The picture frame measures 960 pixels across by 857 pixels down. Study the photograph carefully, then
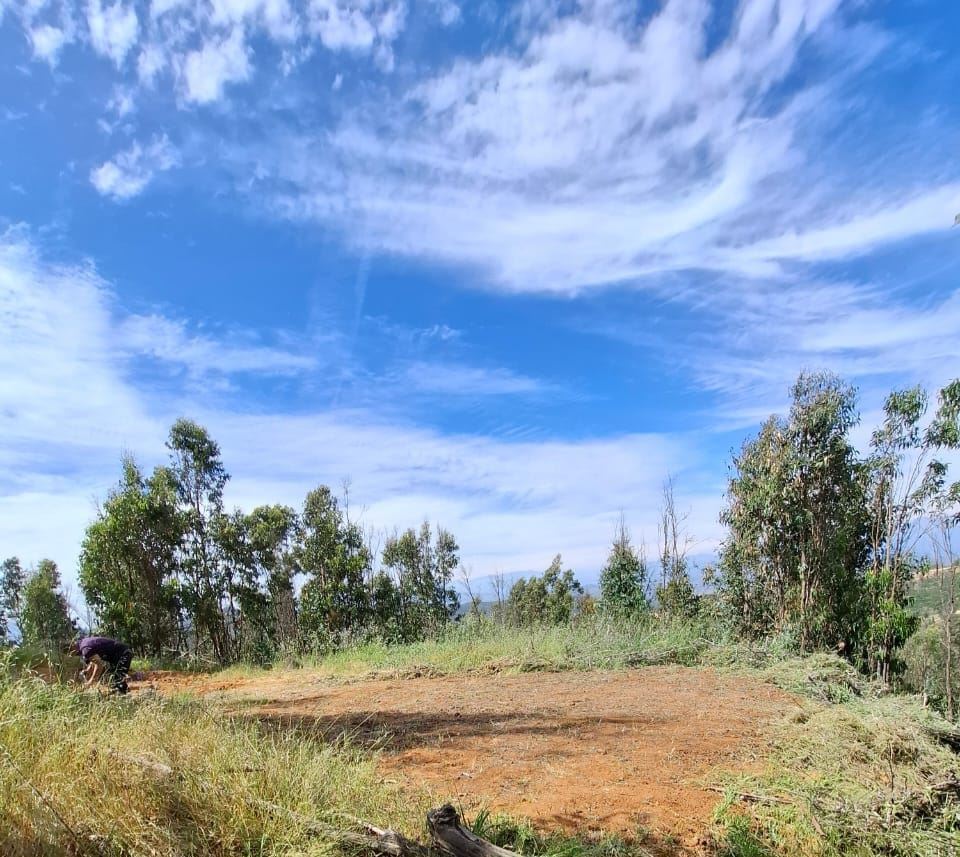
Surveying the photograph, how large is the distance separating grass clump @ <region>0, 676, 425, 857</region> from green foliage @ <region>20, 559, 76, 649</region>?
51.2 ft

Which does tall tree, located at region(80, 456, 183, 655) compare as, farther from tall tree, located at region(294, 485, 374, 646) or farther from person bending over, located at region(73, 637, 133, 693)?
person bending over, located at region(73, 637, 133, 693)

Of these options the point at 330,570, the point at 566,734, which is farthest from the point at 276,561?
the point at 566,734

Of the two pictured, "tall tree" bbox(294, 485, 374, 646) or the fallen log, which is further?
"tall tree" bbox(294, 485, 374, 646)

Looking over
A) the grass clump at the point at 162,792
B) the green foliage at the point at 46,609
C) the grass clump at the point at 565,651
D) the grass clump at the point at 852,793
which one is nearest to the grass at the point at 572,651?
the grass clump at the point at 565,651

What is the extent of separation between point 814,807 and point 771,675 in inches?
187

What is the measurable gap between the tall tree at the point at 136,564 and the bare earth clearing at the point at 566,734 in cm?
744

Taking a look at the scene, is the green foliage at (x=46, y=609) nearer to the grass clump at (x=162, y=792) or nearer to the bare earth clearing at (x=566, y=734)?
the bare earth clearing at (x=566, y=734)

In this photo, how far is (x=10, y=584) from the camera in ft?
78.3

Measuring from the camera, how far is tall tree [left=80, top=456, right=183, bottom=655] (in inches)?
556

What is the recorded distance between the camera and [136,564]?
568 inches

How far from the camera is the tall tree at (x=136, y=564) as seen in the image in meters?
14.1

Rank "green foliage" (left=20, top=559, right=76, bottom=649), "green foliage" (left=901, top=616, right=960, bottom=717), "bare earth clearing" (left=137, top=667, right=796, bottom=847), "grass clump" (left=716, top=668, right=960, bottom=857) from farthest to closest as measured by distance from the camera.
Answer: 1. "green foliage" (left=20, top=559, right=76, bottom=649)
2. "green foliage" (left=901, top=616, right=960, bottom=717)
3. "bare earth clearing" (left=137, top=667, right=796, bottom=847)
4. "grass clump" (left=716, top=668, right=960, bottom=857)

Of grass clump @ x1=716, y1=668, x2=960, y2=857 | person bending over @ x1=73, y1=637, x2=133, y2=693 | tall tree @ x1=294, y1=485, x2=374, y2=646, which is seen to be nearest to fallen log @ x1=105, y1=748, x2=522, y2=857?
grass clump @ x1=716, y1=668, x2=960, y2=857

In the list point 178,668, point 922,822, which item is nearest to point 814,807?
point 922,822
